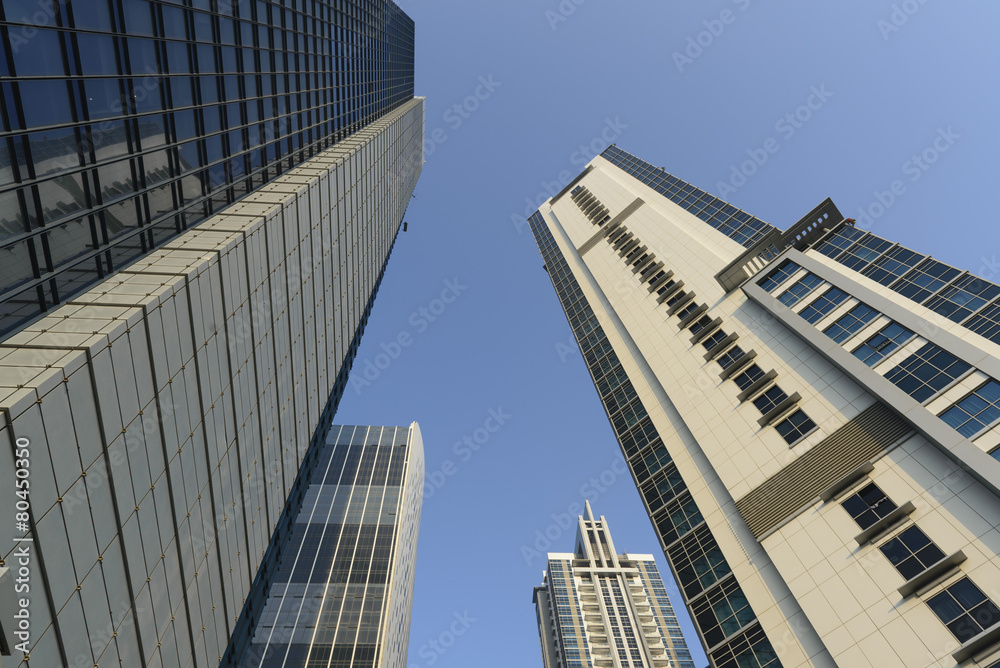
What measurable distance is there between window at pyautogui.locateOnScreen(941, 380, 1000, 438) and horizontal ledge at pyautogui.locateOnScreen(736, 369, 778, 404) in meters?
11.4

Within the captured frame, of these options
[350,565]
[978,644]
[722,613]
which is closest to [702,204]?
[722,613]

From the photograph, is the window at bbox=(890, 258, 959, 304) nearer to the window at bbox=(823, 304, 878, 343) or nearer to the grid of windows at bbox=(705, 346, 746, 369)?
the window at bbox=(823, 304, 878, 343)

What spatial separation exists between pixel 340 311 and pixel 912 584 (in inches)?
1622

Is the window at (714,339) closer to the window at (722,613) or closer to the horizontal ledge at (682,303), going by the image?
the horizontal ledge at (682,303)

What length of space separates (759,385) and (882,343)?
8.78m

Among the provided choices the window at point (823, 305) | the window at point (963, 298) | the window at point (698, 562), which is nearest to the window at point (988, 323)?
the window at point (963, 298)

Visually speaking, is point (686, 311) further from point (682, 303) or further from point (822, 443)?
point (822, 443)

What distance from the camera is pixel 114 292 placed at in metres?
16.1

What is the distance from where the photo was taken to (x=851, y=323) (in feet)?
126

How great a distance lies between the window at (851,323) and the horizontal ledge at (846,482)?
1156 cm

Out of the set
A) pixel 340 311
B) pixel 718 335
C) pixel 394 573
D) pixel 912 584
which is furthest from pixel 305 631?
pixel 912 584

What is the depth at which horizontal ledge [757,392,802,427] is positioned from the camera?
36.8 meters

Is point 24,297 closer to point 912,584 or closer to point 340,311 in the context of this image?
point 340,311

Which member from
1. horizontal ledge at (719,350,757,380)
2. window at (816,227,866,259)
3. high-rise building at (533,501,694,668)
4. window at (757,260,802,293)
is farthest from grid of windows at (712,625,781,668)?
high-rise building at (533,501,694,668)
